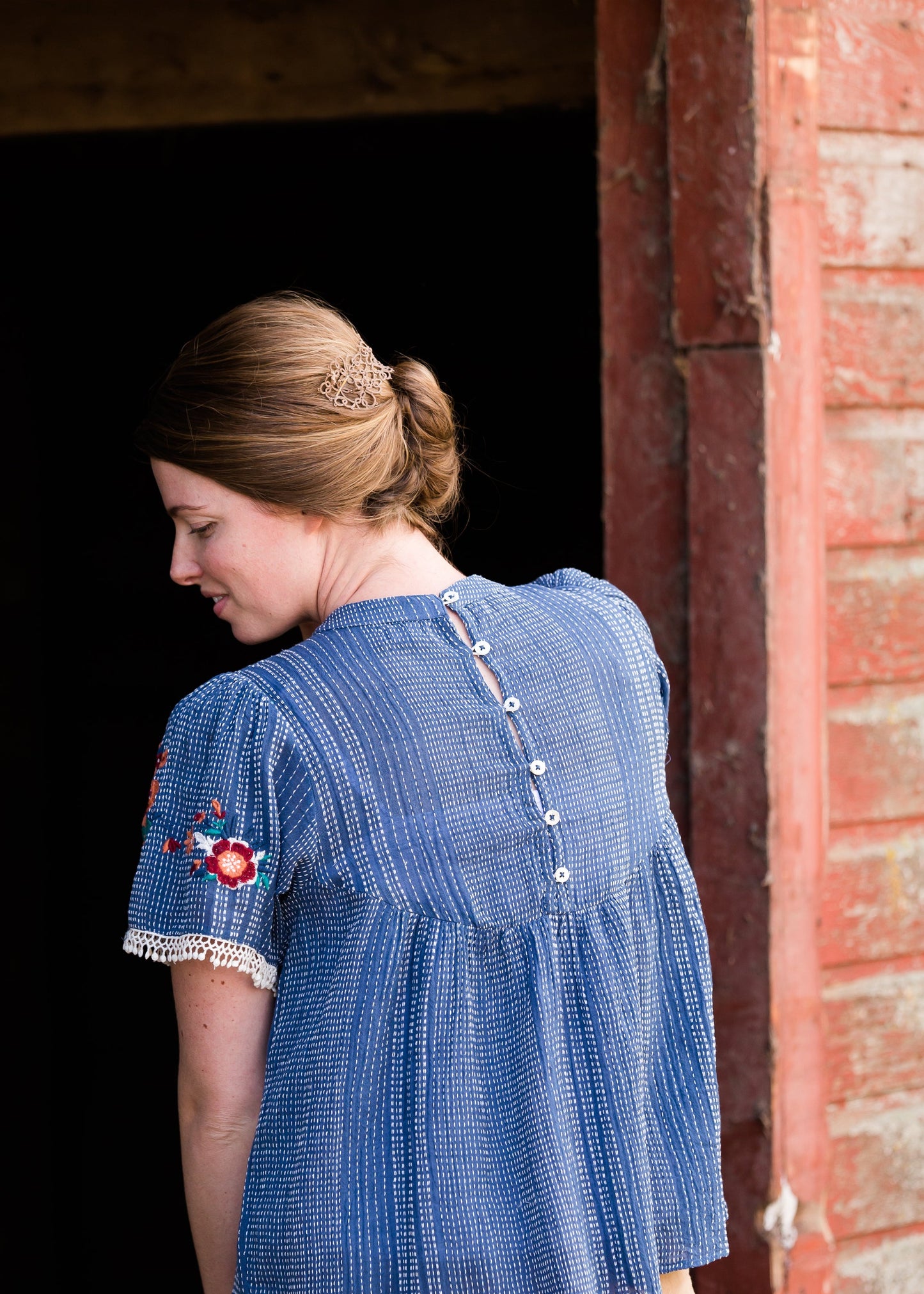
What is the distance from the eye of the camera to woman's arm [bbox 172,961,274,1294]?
1303mm

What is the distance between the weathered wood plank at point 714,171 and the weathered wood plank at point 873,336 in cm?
16

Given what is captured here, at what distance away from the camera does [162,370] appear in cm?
425

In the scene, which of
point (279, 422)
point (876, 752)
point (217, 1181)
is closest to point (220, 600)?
point (279, 422)

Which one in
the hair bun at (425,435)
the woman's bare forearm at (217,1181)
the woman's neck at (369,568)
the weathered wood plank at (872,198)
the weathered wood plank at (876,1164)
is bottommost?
the weathered wood plank at (876,1164)

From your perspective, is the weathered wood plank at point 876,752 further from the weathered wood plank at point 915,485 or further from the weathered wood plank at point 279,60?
the weathered wood plank at point 279,60

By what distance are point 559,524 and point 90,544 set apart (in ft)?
5.27

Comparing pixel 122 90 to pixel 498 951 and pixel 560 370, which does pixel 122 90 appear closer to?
pixel 560 370

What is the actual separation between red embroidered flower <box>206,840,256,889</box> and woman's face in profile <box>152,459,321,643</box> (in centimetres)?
25

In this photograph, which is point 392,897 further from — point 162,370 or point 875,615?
point 162,370

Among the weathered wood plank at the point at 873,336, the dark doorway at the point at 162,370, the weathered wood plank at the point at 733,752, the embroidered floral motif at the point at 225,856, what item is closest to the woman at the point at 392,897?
the embroidered floral motif at the point at 225,856

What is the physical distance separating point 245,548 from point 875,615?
1054 mm

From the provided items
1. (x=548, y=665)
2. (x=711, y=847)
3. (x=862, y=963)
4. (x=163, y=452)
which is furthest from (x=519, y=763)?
(x=862, y=963)

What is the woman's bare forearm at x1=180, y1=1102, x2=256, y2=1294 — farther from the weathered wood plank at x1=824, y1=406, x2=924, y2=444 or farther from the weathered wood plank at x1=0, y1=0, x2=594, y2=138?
the weathered wood plank at x1=0, y1=0, x2=594, y2=138

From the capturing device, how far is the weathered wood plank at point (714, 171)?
6.01 feet
